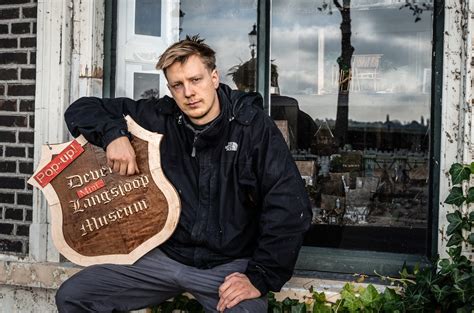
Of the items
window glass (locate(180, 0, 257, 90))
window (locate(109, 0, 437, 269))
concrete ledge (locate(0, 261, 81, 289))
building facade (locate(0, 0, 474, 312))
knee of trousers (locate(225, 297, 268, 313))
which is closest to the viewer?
knee of trousers (locate(225, 297, 268, 313))

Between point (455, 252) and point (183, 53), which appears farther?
point (455, 252)

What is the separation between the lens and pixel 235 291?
272cm

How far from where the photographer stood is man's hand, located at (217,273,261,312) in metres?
2.71

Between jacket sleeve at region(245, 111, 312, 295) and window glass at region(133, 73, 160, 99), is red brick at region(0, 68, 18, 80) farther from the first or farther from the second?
jacket sleeve at region(245, 111, 312, 295)

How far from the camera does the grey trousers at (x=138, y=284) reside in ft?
9.46

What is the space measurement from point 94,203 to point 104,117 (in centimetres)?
43

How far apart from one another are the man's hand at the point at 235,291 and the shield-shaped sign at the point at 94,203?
18.7 inches

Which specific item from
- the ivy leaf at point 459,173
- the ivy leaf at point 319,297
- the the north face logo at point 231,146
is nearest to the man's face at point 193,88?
the the north face logo at point 231,146

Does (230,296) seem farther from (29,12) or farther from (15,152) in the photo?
(29,12)

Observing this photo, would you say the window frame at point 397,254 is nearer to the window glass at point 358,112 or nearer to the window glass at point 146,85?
the window glass at point 358,112

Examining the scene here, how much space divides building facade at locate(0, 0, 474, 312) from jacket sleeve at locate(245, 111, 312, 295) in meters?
0.69

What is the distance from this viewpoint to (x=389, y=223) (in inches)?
161

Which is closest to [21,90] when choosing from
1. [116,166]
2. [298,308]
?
[116,166]

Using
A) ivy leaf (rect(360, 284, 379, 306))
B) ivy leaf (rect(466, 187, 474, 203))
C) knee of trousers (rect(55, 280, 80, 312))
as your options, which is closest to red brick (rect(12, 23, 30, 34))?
knee of trousers (rect(55, 280, 80, 312))
